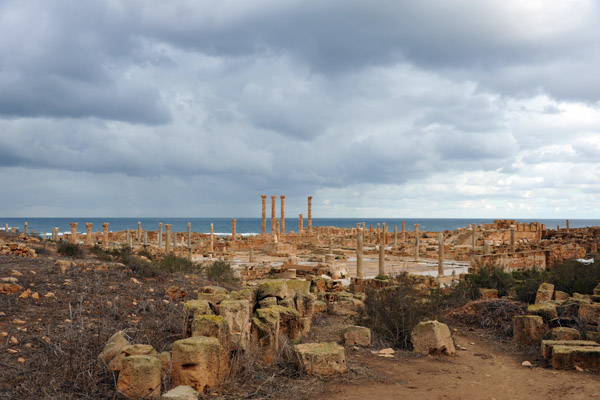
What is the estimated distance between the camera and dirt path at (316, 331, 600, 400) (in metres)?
5.37

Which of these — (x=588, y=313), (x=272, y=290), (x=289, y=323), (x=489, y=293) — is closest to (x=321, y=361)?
(x=289, y=323)

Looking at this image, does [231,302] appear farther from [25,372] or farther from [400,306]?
[400,306]

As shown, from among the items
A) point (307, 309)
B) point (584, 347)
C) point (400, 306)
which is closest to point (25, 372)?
point (307, 309)

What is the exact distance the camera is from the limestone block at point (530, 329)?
784 cm

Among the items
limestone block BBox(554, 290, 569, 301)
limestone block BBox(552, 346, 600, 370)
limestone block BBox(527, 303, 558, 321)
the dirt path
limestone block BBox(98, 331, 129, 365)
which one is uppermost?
limestone block BBox(98, 331, 129, 365)

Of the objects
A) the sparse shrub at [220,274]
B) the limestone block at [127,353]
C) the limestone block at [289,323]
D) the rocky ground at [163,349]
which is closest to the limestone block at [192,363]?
the rocky ground at [163,349]

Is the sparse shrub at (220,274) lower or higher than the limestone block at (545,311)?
lower

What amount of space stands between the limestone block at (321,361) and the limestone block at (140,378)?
79.5 inches

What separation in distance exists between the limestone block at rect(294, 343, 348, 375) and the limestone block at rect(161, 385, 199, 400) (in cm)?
185

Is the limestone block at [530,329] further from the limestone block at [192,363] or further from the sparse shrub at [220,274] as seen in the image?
the sparse shrub at [220,274]

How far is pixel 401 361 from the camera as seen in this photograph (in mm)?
6887

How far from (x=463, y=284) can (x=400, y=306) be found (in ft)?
17.4

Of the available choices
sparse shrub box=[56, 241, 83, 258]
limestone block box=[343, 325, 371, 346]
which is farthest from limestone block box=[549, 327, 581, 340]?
sparse shrub box=[56, 241, 83, 258]

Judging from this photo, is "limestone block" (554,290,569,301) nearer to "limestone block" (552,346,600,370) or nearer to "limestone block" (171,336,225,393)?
"limestone block" (552,346,600,370)
